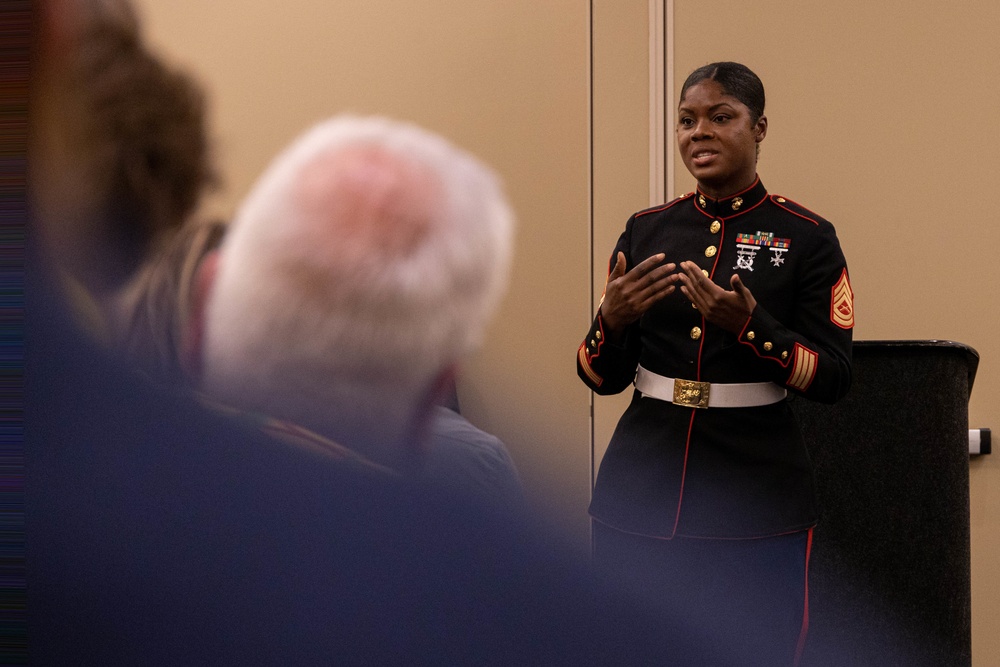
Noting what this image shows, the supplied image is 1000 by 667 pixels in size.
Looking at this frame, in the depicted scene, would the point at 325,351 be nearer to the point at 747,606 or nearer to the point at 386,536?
the point at 386,536

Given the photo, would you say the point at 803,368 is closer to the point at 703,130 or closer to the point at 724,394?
the point at 724,394

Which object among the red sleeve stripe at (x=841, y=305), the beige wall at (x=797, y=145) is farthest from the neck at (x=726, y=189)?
the beige wall at (x=797, y=145)

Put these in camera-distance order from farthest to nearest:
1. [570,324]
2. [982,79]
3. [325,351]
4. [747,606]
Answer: [570,324] → [982,79] → [747,606] → [325,351]

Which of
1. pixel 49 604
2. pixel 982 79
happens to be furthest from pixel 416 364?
pixel 982 79

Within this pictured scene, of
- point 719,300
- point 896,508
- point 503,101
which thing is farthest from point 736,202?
point 503,101

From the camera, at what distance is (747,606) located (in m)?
1.16

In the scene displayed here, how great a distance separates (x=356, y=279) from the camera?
0.23 metres

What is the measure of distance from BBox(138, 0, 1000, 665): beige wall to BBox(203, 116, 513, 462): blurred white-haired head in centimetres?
163

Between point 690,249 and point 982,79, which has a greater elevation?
point 982,79

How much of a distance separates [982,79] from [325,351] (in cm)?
220

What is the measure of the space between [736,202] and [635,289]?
0.87 ft

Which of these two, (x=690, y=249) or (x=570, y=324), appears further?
(x=570, y=324)

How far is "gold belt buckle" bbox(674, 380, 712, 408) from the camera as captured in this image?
118 cm

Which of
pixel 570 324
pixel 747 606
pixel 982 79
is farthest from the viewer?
pixel 570 324
